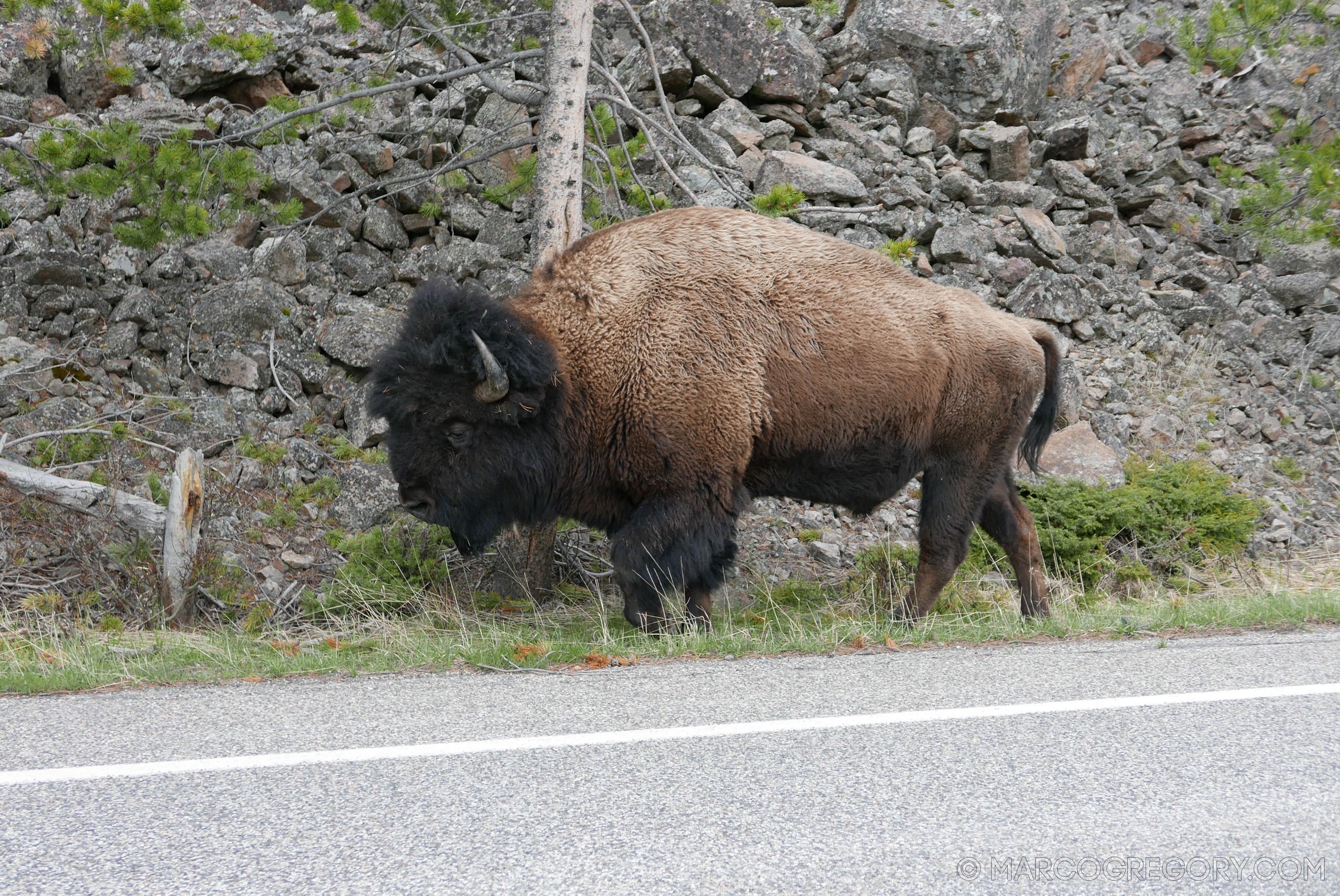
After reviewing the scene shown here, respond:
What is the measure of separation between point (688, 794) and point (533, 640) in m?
2.83

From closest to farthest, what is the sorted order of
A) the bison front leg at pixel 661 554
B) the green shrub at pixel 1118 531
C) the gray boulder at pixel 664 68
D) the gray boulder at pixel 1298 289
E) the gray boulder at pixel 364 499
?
1. the bison front leg at pixel 661 554
2. the green shrub at pixel 1118 531
3. the gray boulder at pixel 364 499
4. the gray boulder at pixel 664 68
5. the gray boulder at pixel 1298 289

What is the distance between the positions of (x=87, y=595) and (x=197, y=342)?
4565 millimetres

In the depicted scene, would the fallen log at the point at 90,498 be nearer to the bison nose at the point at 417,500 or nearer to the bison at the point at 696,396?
the bison nose at the point at 417,500

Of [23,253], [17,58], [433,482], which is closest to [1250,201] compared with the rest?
[433,482]

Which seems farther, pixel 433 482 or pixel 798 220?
pixel 798 220

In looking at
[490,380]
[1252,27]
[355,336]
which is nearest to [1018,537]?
[490,380]

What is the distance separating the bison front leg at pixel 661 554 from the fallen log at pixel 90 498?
3.59m

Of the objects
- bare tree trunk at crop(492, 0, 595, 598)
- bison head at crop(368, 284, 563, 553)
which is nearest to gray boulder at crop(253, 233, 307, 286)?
bare tree trunk at crop(492, 0, 595, 598)

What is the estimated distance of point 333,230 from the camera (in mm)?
11617

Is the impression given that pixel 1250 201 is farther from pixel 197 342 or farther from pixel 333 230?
pixel 197 342

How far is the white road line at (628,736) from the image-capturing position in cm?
311

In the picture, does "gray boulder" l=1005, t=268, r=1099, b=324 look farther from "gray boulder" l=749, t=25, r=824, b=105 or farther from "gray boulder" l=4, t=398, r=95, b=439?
"gray boulder" l=4, t=398, r=95, b=439

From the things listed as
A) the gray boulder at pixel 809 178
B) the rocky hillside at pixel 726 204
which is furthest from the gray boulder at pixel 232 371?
the gray boulder at pixel 809 178

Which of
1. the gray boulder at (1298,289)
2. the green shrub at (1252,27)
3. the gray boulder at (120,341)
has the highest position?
the green shrub at (1252,27)
